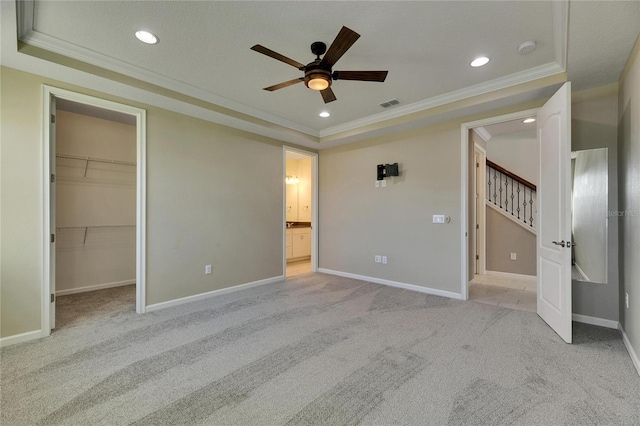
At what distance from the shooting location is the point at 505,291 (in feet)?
14.5

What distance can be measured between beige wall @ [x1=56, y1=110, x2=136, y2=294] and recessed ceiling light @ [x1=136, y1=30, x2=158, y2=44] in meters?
2.90

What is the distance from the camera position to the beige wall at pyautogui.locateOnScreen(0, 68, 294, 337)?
2.73 m

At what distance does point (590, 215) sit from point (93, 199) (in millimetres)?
6854

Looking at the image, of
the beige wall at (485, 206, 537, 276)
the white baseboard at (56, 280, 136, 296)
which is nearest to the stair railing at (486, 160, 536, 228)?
the beige wall at (485, 206, 537, 276)

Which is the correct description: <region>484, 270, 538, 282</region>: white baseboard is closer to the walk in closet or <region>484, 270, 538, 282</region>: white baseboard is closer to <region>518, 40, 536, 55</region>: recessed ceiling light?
<region>518, 40, 536, 55</region>: recessed ceiling light

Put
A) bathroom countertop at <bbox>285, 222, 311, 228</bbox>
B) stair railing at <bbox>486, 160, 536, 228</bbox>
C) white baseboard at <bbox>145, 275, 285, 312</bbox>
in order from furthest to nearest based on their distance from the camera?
bathroom countertop at <bbox>285, 222, 311, 228</bbox>
stair railing at <bbox>486, 160, 536, 228</bbox>
white baseboard at <bbox>145, 275, 285, 312</bbox>

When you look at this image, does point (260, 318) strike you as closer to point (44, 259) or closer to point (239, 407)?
point (239, 407)

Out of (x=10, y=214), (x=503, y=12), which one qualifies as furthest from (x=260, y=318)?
(x=503, y=12)

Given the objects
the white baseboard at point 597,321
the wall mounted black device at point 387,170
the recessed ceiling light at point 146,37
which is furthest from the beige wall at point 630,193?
the recessed ceiling light at point 146,37

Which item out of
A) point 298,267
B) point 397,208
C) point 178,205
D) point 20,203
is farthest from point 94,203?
point 397,208

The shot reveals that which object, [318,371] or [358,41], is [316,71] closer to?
[358,41]

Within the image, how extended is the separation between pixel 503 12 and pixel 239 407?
135 inches

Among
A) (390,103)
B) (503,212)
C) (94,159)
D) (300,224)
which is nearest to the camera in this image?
(390,103)

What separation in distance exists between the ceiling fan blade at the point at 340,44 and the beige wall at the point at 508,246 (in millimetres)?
4884
